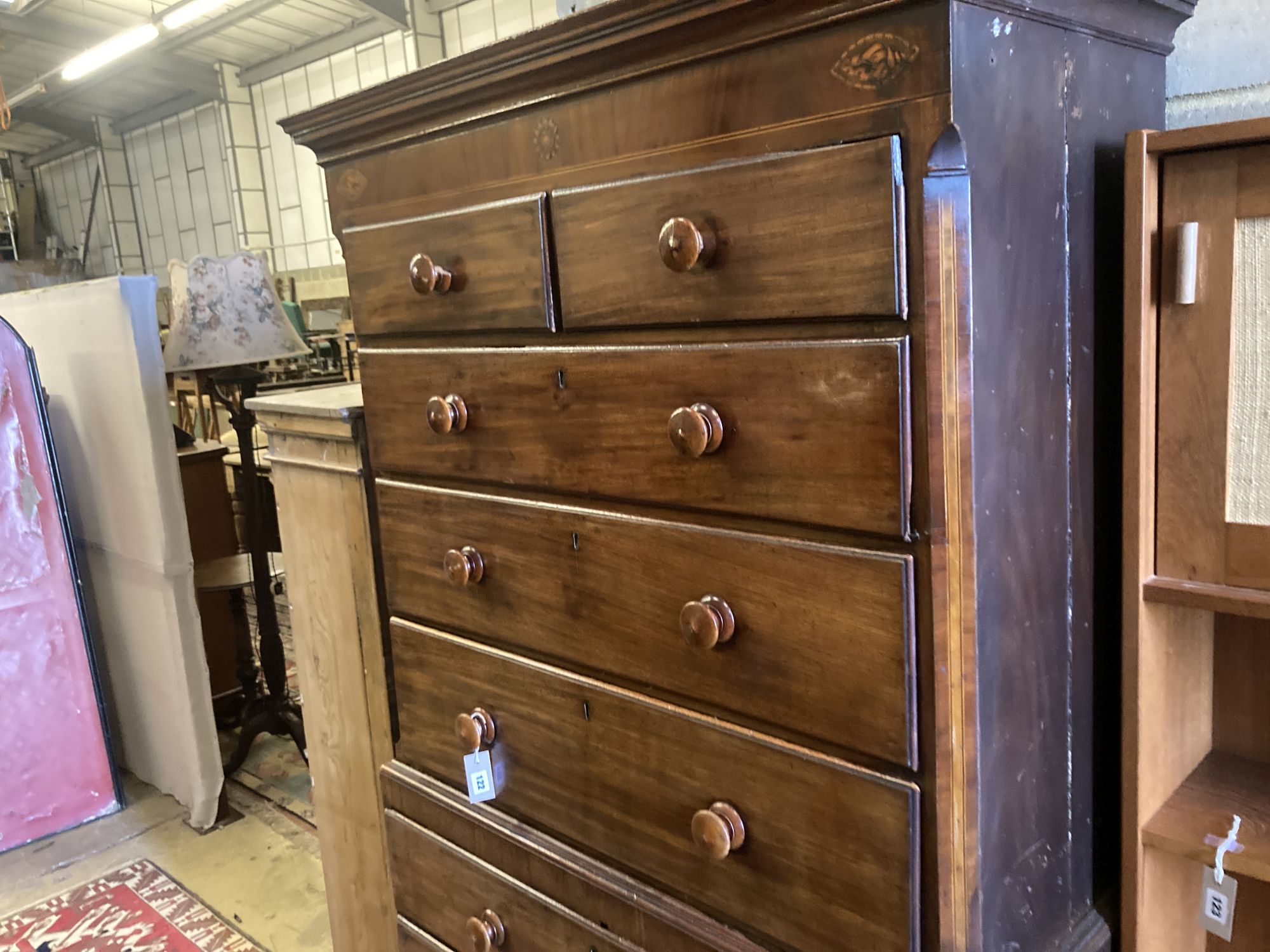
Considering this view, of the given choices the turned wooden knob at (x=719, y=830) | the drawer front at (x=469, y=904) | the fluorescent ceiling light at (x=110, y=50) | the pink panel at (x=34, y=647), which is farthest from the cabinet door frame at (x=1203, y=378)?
the fluorescent ceiling light at (x=110, y=50)

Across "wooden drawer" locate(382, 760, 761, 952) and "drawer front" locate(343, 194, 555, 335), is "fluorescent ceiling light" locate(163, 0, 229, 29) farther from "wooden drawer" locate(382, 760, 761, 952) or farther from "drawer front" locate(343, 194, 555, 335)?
"wooden drawer" locate(382, 760, 761, 952)

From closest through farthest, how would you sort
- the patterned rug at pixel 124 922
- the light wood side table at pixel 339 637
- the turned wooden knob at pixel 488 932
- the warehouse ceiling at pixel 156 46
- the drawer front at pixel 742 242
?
the drawer front at pixel 742 242
the turned wooden knob at pixel 488 932
the light wood side table at pixel 339 637
the patterned rug at pixel 124 922
the warehouse ceiling at pixel 156 46

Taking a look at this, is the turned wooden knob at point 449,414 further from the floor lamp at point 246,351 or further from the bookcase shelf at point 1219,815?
the floor lamp at point 246,351

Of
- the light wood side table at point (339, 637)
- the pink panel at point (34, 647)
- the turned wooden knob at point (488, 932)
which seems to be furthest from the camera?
the pink panel at point (34, 647)

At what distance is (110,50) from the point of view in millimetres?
7730

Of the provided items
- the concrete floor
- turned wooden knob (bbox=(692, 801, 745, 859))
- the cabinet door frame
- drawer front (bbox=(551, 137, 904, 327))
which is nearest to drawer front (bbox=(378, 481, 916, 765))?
turned wooden knob (bbox=(692, 801, 745, 859))

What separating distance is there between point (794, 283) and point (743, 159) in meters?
0.12

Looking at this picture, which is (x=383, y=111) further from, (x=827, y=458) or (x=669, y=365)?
(x=827, y=458)

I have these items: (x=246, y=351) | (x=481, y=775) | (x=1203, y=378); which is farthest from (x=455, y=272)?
(x=246, y=351)

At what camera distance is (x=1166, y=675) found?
3.25ft

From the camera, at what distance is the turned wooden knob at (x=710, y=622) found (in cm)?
88

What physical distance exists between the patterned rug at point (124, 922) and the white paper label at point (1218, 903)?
71.7 inches

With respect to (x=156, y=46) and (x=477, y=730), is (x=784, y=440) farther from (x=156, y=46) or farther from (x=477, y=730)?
(x=156, y=46)

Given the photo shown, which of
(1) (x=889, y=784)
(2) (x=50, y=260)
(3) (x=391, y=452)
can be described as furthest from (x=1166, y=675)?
(2) (x=50, y=260)
